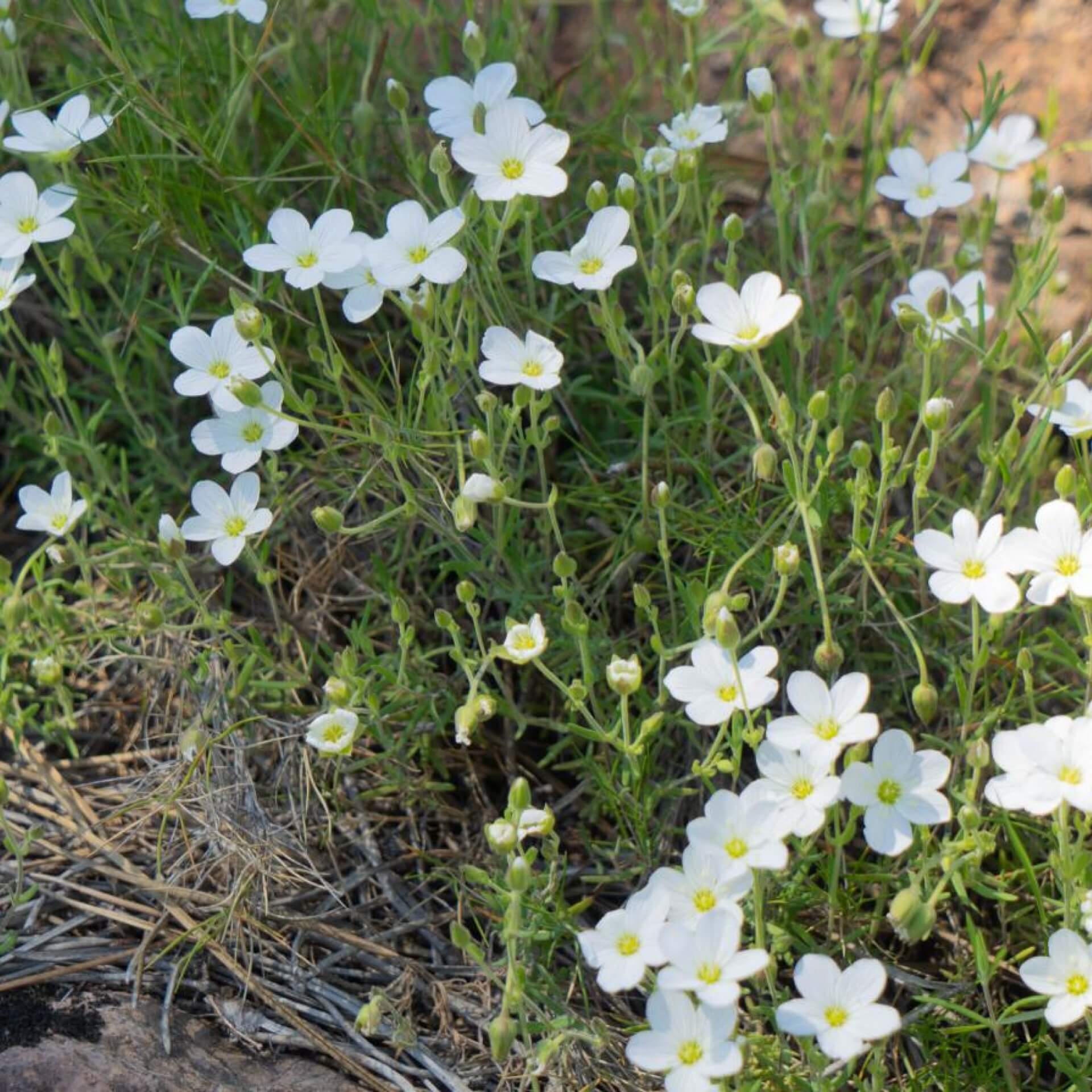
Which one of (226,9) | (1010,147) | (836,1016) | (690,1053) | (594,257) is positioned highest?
(1010,147)

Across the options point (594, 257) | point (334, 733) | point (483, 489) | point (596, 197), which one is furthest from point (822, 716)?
point (596, 197)

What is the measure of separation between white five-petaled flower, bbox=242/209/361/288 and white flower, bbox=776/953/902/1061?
4.50 ft

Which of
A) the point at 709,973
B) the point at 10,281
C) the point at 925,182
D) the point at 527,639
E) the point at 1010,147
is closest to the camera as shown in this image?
the point at 709,973

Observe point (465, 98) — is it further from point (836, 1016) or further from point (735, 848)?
point (836, 1016)

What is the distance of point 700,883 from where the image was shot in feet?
6.30

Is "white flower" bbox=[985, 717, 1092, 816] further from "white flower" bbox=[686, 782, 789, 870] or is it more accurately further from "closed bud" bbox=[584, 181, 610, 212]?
"closed bud" bbox=[584, 181, 610, 212]

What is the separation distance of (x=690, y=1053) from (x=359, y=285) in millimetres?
1392

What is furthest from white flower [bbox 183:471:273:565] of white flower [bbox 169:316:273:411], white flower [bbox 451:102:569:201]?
white flower [bbox 451:102:569:201]

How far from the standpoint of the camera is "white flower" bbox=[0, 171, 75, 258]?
2.48 meters

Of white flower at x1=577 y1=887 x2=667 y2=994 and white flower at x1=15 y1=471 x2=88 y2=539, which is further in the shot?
white flower at x1=15 y1=471 x2=88 y2=539

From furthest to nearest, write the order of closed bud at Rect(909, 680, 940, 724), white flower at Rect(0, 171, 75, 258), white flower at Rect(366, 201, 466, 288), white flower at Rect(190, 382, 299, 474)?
white flower at Rect(0, 171, 75, 258)
white flower at Rect(190, 382, 299, 474)
white flower at Rect(366, 201, 466, 288)
closed bud at Rect(909, 680, 940, 724)

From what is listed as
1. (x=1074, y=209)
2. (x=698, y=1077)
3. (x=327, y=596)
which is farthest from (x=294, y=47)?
(x=698, y=1077)

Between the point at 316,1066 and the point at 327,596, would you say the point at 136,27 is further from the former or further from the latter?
the point at 316,1066

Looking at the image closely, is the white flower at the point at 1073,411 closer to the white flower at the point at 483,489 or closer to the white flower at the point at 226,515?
the white flower at the point at 483,489
